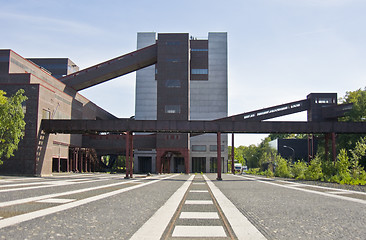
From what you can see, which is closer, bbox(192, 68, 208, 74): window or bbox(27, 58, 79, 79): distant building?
bbox(192, 68, 208, 74): window

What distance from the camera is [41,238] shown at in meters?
5.88

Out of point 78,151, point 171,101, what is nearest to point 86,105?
point 78,151

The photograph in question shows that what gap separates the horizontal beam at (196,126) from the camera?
39188mm

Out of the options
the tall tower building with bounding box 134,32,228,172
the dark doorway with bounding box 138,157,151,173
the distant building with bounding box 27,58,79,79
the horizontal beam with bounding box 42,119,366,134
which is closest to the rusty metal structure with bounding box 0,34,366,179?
the horizontal beam with bounding box 42,119,366,134

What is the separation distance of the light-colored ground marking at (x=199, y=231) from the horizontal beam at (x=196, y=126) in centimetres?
3235

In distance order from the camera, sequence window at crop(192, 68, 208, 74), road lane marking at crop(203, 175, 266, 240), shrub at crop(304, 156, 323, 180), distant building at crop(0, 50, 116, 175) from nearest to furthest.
Answer: 1. road lane marking at crop(203, 175, 266, 240)
2. shrub at crop(304, 156, 323, 180)
3. distant building at crop(0, 50, 116, 175)
4. window at crop(192, 68, 208, 74)

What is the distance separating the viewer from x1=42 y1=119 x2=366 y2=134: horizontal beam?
1543 inches

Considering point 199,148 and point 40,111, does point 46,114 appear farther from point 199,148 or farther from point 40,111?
point 199,148

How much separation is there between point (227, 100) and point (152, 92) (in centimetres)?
2041

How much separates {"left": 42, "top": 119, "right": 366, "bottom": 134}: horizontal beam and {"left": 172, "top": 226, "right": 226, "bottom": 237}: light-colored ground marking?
32351mm

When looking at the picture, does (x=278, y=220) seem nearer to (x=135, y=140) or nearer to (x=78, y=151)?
(x=135, y=140)

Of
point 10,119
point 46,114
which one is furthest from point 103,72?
point 10,119

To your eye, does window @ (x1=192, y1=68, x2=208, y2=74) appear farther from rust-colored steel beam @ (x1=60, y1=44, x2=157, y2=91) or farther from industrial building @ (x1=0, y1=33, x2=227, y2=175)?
rust-colored steel beam @ (x1=60, y1=44, x2=157, y2=91)

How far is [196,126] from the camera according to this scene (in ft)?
131
